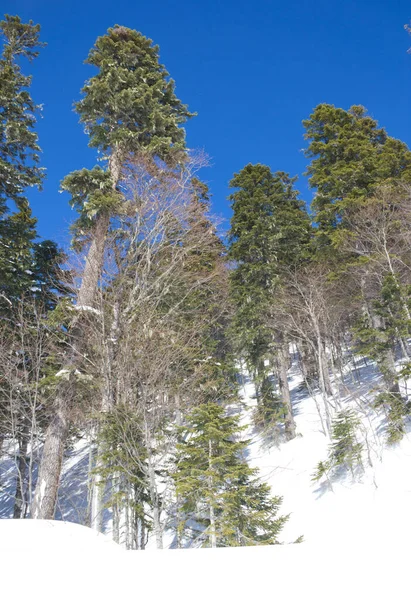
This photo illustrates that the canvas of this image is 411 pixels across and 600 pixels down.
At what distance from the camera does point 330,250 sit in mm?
15016

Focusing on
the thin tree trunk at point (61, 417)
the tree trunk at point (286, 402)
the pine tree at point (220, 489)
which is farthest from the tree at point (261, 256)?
the thin tree trunk at point (61, 417)

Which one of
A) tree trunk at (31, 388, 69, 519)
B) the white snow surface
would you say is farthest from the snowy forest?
the white snow surface

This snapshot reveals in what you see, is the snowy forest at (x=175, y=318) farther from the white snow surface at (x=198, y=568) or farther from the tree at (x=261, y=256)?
the white snow surface at (x=198, y=568)

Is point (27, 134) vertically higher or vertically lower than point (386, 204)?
higher

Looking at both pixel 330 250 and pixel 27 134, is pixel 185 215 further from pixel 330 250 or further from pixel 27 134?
pixel 330 250

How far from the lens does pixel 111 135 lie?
34.0 feet

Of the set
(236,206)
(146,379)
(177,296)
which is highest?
(236,206)

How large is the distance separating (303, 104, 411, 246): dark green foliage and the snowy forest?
0.09m

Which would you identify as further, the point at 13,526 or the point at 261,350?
the point at 261,350

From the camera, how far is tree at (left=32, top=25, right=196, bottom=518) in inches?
295

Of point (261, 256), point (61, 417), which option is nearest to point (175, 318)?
point (61, 417)

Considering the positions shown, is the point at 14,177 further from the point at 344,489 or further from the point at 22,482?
the point at 344,489

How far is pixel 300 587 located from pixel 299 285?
12668 millimetres

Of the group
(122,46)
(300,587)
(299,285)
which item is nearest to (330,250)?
(299,285)
